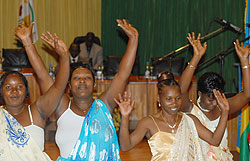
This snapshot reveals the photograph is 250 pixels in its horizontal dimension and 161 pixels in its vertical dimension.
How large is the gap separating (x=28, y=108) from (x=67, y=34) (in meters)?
8.29

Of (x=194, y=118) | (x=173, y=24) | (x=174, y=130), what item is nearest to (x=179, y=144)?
(x=174, y=130)

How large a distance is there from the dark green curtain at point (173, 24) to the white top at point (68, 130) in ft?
16.1

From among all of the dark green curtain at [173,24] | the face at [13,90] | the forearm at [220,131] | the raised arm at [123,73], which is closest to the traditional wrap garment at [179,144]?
the forearm at [220,131]

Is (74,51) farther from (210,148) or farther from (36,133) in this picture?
(36,133)

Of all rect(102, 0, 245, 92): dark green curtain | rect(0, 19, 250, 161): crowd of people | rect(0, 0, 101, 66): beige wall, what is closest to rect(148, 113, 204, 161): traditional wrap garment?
rect(0, 19, 250, 161): crowd of people

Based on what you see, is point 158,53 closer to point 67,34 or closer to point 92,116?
point 67,34

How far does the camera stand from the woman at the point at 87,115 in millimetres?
2371

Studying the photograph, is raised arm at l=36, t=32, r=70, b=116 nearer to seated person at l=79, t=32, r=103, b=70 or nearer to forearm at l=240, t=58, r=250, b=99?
forearm at l=240, t=58, r=250, b=99

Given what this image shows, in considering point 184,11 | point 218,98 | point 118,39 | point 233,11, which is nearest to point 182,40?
point 184,11

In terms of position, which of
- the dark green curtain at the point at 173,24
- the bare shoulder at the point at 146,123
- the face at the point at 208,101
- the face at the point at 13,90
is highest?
the dark green curtain at the point at 173,24

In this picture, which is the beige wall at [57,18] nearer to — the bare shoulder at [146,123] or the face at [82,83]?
the face at [82,83]

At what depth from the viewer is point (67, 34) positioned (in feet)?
34.6

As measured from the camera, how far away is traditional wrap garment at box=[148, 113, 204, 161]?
2.59 metres

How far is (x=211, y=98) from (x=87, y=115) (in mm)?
1026
